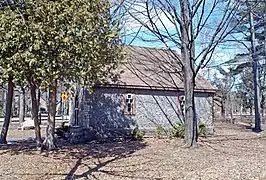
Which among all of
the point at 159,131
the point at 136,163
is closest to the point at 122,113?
the point at 159,131

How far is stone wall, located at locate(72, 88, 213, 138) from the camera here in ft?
58.2

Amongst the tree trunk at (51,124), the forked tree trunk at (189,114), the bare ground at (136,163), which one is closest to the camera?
the bare ground at (136,163)

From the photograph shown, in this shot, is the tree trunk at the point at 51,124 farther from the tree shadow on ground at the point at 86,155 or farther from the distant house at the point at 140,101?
the distant house at the point at 140,101

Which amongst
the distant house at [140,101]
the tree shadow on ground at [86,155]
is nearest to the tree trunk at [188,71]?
the tree shadow on ground at [86,155]

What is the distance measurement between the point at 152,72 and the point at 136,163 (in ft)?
36.3

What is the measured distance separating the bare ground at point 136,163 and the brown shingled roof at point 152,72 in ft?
19.6

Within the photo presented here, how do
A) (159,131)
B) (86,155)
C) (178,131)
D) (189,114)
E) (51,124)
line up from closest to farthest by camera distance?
1. (86,155)
2. (51,124)
3. (189,114)
4. (178,131)
5. (159,131)

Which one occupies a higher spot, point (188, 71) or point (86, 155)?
point (188, 71)

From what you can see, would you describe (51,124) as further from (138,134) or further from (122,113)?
(122,113)

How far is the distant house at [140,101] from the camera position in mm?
17844

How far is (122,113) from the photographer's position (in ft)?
60.6

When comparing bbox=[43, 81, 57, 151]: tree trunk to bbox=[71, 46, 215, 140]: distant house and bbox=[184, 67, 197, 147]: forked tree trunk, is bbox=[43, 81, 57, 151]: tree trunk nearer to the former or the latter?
bbox=[71, 46, 215, 140]: distant house

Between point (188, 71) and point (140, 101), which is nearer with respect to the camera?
point (188, 71)

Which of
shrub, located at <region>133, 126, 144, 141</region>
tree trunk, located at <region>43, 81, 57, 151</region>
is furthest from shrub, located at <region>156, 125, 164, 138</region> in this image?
tree trunk, located at <region>43, 81, 57, 151</region>
